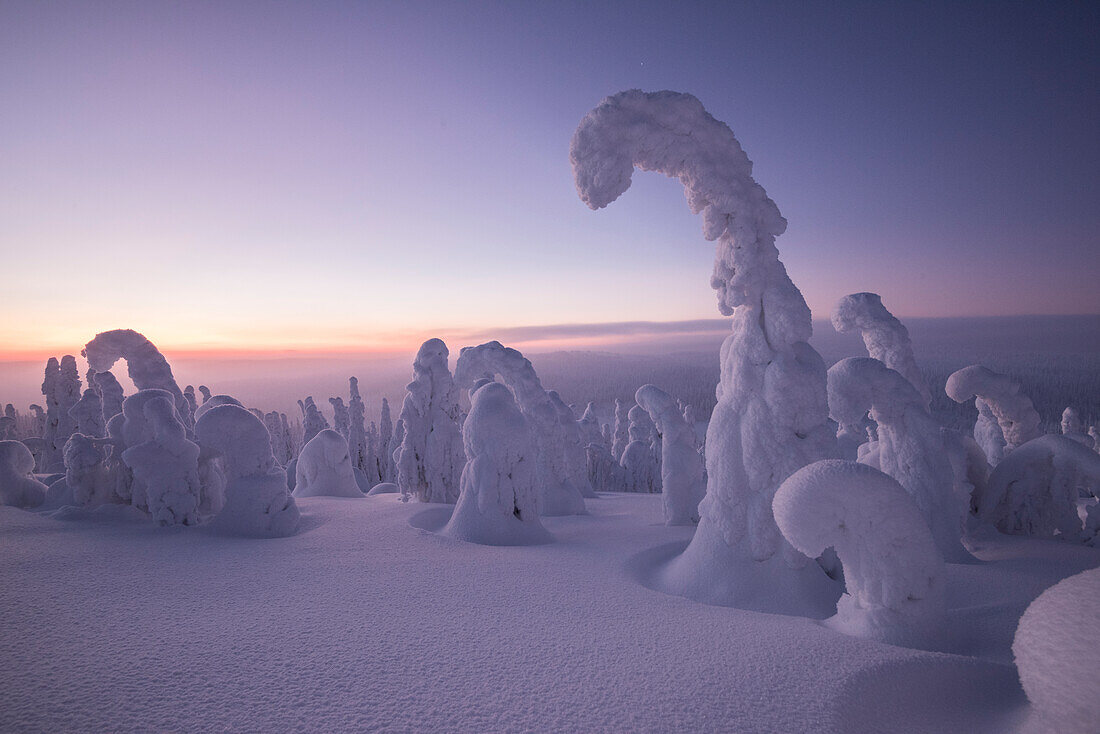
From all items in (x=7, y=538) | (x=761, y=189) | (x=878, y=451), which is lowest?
(x=7, y=538)

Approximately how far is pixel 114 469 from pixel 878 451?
1378 centimetres

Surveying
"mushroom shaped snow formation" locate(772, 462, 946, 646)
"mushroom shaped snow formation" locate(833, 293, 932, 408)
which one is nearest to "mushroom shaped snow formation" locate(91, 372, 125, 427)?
"mushroom shaped snow formation" locate(772, 462, 946, 646)

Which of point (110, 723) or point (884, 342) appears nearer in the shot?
point (110, 723)

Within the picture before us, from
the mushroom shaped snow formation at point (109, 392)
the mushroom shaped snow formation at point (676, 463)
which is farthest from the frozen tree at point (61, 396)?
the mushroom shaped snow formation at point (676, 463)

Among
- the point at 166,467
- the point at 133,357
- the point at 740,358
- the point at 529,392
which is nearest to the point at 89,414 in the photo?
the point at 133,357

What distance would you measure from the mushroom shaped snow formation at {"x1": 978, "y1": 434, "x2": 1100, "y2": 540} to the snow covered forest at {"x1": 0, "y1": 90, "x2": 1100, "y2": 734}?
0.04 meters

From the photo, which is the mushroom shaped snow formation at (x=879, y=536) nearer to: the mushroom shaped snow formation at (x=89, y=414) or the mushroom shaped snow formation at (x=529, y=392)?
the mushroom shaped snow formation at (x=529, y=392)

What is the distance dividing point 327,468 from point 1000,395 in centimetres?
1650

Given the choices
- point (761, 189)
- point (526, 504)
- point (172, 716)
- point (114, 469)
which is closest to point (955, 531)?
point (761, 189)

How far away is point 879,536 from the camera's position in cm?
397

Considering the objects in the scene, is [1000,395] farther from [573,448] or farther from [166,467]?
[166,467]

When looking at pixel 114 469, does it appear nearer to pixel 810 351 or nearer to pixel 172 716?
pixel 172 716

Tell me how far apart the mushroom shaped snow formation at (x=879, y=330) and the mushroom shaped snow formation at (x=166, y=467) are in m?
12.0

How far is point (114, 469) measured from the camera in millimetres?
8961
